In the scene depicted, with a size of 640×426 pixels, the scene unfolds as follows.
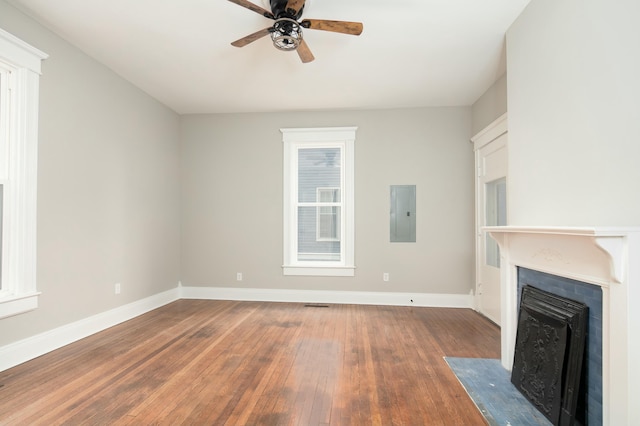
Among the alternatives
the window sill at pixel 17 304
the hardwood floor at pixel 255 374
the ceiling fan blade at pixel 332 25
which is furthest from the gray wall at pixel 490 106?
the window sill at pixel 17 304

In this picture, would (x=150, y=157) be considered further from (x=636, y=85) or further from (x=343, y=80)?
(x=636, y=85)

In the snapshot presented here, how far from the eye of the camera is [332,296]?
4762mm

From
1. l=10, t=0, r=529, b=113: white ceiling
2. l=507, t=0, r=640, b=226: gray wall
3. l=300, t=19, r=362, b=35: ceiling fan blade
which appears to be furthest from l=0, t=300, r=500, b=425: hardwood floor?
l=10, t=0, r=529, b=113: white ceiling

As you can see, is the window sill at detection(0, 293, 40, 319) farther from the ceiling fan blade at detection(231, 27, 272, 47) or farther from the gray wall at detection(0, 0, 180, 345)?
the ceiling fan blade at detection(231, 27, 272, 47)

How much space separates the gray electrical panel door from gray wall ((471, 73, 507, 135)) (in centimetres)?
121

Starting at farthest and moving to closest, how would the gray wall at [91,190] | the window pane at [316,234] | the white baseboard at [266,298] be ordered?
1. the window pane at [316,234]
2. the white baseboard at [266,298]
3. the gray wall at [91,190]

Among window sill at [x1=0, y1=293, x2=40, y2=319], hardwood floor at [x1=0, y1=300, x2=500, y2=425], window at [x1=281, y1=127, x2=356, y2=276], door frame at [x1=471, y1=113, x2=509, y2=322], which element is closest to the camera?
hardwood floor at [x1=0, y1=300, x2=500, y2=425]

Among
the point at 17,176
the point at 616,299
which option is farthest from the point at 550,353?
the point at 17,176

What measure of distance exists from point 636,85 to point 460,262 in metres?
3.36

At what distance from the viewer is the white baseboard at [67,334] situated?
2.53 metres

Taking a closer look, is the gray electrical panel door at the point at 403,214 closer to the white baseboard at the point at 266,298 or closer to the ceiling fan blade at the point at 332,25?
the white baseboard at the point at 266,298

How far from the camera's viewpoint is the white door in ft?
12.1

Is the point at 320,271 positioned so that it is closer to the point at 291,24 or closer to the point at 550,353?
the point at 550,353

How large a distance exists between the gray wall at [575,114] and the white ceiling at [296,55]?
1.69 feet
